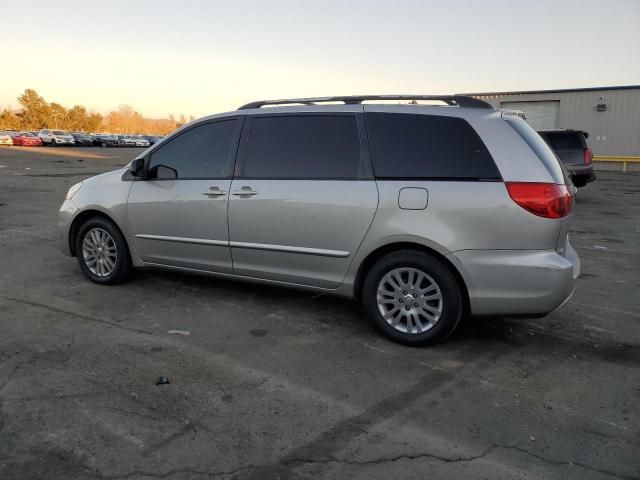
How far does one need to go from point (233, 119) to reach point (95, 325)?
2.14m

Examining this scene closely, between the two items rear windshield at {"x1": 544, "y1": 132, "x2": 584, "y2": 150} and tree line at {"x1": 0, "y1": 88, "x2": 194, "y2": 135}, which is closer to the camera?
rear windshield at {"x1": 544, "y1": 132, "x2": 584, "y2": 150}

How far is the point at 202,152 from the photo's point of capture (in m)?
4.98

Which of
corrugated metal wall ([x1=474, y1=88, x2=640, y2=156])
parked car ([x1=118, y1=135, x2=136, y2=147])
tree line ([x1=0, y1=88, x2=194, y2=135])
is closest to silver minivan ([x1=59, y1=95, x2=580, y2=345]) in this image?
corrugated metal wall ([x1=474, y1=88, x2=640, y2=156])

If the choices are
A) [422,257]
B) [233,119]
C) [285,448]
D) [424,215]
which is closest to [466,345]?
[422,257]

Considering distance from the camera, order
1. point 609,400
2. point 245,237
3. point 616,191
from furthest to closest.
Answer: point 616,191 < point 245,237 < point 609,400

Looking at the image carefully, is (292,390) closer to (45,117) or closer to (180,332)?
(180,332)

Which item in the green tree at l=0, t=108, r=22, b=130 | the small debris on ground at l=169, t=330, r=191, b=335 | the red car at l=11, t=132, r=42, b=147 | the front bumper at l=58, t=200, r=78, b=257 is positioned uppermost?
the green tree at l=0, t=108, r=22, b=130

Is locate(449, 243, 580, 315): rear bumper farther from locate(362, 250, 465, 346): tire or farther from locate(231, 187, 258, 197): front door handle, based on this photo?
locate(231, 187, 258, 197): front door handle

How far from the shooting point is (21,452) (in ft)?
8.66

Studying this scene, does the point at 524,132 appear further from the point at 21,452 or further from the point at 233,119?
the point at 21,452

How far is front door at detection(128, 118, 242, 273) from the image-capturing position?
482 centimetres

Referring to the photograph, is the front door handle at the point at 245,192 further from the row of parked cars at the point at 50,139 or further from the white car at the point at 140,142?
the white car at the point at 140,142

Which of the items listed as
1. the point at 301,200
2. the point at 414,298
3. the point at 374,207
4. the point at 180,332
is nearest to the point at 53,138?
the point at 180,332

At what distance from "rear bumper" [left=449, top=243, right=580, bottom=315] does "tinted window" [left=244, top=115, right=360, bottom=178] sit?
1.18 m
